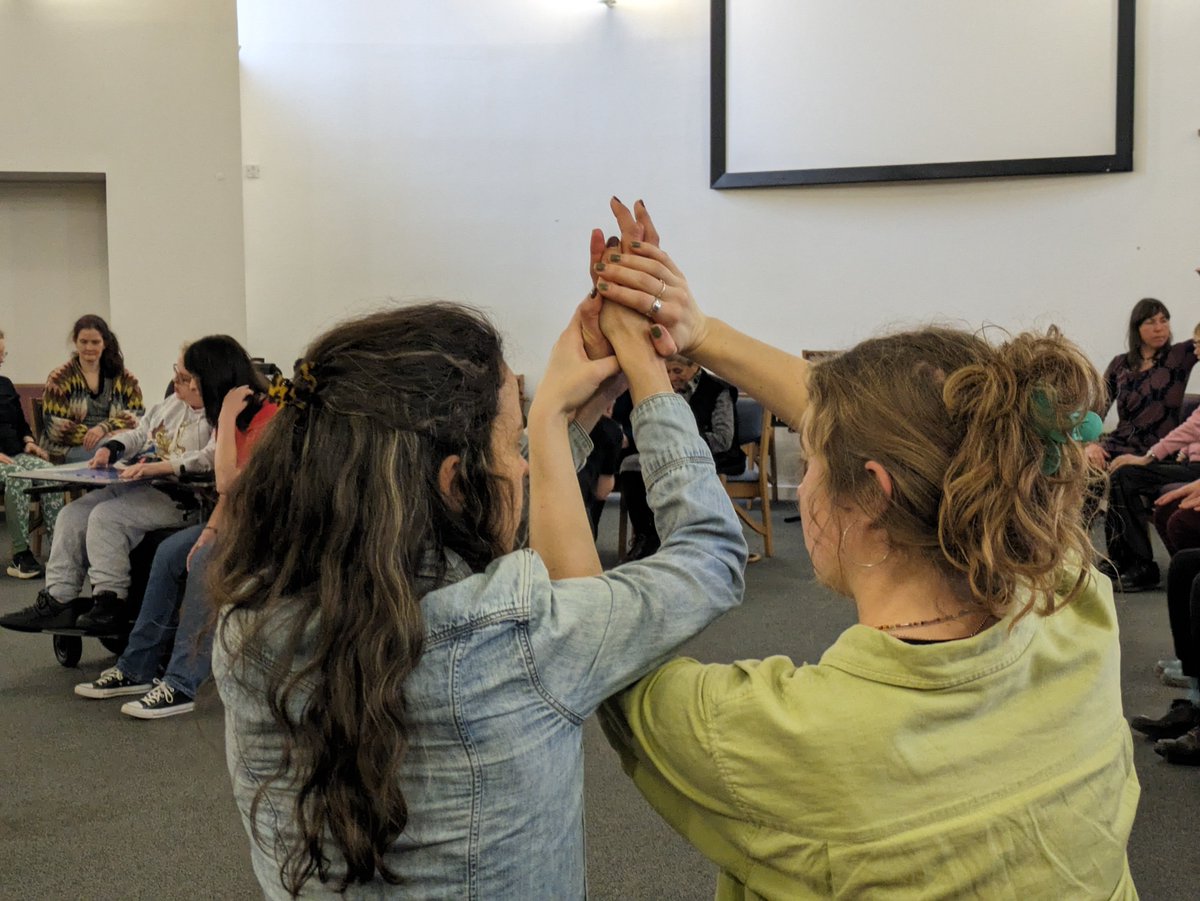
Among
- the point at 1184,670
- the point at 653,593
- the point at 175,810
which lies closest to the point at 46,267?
the point at 175,810

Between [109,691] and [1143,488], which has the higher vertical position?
[1143,488]

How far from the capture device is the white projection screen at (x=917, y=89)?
6.64 m

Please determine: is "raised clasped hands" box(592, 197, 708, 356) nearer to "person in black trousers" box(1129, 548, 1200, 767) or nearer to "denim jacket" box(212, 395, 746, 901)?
"denim jacket" box(212, 395, 746, 901)

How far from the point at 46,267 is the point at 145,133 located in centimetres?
123

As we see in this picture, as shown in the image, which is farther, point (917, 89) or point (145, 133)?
point (145, 133)

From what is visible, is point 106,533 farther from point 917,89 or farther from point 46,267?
point 917,89

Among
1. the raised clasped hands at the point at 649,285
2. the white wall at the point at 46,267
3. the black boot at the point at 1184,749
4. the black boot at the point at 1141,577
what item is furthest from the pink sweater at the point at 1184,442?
the white wall at the point at 46,267

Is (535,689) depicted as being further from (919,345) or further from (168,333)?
(168,333)

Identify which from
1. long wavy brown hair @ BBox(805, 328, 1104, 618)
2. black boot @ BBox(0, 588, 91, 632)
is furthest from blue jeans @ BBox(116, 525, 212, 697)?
long wavy brown hair @ BBox(805, 328, 1104, 618)

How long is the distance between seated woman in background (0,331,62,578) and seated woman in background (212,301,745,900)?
4.71 metres

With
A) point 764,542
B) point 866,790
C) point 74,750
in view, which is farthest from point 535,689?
point 764,542

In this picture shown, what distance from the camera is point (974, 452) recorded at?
826 millimetres

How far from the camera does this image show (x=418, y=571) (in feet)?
2.98

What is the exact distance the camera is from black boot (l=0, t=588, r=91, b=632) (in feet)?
11.9
